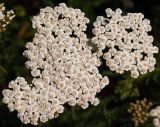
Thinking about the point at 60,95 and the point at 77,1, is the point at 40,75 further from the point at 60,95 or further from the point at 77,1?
the point at 77,1

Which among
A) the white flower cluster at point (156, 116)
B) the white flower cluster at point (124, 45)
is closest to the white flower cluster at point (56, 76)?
the white flower cluster at point (124, 45)

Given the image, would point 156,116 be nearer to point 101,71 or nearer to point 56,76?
point 101,71

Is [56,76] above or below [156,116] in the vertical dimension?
above

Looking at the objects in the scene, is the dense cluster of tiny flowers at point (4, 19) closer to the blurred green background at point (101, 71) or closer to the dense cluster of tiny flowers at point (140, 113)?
the blurred green background at point (101, 71)

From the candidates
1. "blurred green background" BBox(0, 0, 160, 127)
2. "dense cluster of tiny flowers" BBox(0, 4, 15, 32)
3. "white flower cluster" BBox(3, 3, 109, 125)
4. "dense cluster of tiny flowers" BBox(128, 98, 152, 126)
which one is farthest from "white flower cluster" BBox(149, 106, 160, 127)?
"dense cluster of tiny flowers" BBox(0, 4, 15, 32)

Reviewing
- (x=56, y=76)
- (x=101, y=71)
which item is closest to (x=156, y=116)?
(x=101, y=71)

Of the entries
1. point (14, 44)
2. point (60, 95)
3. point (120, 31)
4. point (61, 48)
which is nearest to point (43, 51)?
point (61, 48)
